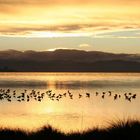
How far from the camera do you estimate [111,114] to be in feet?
121

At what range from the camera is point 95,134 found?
1360 cm

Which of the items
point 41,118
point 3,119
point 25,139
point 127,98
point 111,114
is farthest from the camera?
point 127,98

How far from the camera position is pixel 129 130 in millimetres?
12633

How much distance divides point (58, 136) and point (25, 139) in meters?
0.94

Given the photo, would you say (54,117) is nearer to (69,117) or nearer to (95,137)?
(69,117)

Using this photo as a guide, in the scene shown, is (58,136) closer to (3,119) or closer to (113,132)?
(113,132)

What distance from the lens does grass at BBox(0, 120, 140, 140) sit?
12383 mm

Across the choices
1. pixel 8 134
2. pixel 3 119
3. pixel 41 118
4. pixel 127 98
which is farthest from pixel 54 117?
pixel 127 98

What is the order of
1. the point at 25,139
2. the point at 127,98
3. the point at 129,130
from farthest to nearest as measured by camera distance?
1. the point at 127,98
2. the point at 25,139
3. the point at 129,130

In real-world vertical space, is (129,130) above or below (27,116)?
above

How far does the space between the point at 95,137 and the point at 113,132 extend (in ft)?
2.01

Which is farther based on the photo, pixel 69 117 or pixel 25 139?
pixel 69 117

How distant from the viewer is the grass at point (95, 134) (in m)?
12.4

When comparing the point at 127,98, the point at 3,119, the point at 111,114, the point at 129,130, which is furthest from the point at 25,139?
the point at 127,98
